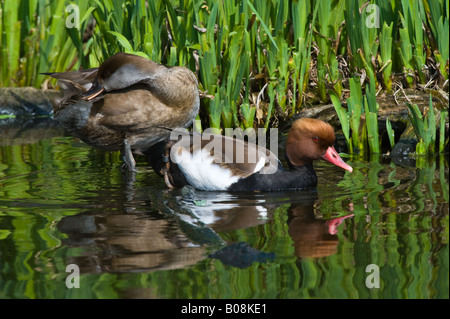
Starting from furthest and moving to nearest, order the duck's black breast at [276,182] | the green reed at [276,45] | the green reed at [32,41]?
the green reed at [32,41] → the green reed at [276,45] → the duck's black breast at [276,182]

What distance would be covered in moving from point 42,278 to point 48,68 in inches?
244

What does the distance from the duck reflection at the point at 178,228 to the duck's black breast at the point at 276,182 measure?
10 centimetres

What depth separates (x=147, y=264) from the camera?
12.5 feet

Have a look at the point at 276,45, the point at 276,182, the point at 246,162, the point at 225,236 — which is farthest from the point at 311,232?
the point at 276,45

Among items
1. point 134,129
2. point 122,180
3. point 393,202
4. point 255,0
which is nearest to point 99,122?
point 134,129

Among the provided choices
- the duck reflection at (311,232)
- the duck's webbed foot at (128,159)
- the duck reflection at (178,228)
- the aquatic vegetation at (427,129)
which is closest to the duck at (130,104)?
the duck's webbed foot at (128,159)

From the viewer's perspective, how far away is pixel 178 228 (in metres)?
4.48

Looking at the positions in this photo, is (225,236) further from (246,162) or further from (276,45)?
(276,45)

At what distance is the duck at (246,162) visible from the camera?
5.56 meters

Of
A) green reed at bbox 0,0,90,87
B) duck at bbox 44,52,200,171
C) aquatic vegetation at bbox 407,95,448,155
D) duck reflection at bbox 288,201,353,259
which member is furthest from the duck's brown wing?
green reed at bbox 0,0,90,87

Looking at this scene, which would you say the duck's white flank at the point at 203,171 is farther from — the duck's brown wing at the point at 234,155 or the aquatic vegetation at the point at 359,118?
the aquatic vegetation at the point at 359,118

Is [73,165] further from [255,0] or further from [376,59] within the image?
[376,59]

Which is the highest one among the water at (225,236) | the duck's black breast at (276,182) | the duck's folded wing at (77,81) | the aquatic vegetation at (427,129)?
the duck's folded wing at (77,81)

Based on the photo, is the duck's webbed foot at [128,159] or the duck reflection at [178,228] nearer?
the duck reflection at [178,228]
